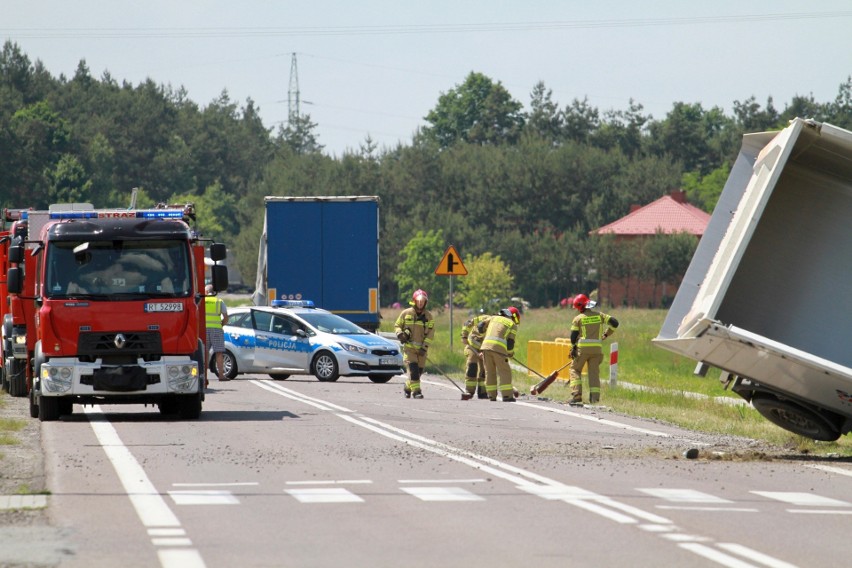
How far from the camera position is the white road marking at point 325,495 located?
1056cm

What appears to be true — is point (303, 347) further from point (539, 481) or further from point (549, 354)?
point (539, 481)

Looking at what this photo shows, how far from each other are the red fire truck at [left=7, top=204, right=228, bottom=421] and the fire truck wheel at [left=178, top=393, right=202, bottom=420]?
0.40 feet

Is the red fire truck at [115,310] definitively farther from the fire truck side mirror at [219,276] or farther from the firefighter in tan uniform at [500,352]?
the firefighter in tan uniform at [500,352]

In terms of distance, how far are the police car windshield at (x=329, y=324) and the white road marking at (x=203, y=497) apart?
57.5 ft

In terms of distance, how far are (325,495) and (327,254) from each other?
21.7 meters

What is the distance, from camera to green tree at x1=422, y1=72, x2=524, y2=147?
458ft

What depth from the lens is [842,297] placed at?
14.7m

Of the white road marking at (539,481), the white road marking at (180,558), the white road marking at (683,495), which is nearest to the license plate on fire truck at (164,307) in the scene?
the white road marking at (539,481)

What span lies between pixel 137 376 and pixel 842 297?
8.30m

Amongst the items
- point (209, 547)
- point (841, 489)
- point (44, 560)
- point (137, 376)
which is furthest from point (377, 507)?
point (137, 376)

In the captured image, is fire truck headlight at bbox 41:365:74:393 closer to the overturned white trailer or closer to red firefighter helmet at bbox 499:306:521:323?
the overturned white trailer

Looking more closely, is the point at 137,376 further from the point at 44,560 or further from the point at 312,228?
the point at 312,228

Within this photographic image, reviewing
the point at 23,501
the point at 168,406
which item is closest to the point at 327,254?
the point at 168,406

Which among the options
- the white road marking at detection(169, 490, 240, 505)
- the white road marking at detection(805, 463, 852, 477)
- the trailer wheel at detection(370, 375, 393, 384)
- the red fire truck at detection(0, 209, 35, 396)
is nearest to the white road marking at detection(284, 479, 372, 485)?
the white road marking at detection(169, 490, 240, 505)
